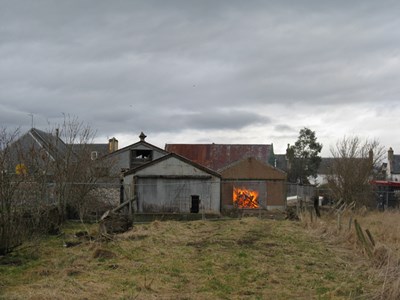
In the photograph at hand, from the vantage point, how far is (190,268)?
10148 millimetres

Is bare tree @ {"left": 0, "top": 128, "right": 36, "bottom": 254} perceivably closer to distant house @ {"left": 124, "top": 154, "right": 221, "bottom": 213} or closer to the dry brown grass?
the dry brown grass

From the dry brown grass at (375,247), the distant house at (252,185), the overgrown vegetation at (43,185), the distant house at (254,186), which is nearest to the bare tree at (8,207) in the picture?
the overgrown vegetation at (43,185)

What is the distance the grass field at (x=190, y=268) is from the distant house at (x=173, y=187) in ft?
41.6

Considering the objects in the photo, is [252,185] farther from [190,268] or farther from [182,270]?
[182,270]

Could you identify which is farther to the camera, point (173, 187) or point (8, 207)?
point (173, 187)

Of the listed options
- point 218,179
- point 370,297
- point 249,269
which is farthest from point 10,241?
point 218,179

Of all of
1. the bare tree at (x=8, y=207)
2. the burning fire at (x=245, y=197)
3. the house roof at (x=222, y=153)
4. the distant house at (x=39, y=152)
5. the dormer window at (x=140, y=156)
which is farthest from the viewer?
Result: the house roof at (x=222, y=153)

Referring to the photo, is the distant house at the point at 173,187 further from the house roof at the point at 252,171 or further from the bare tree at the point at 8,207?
the bare tree at the point at 8,207

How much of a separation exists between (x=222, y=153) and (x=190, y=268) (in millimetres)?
36423

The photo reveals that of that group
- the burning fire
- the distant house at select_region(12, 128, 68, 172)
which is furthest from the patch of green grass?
the burning fire

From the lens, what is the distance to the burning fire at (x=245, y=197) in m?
32.6

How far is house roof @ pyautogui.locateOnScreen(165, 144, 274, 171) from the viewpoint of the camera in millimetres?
45594

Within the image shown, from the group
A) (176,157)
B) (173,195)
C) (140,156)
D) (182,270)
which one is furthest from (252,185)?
(182,270)

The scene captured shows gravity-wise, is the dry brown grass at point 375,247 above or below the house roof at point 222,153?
below
